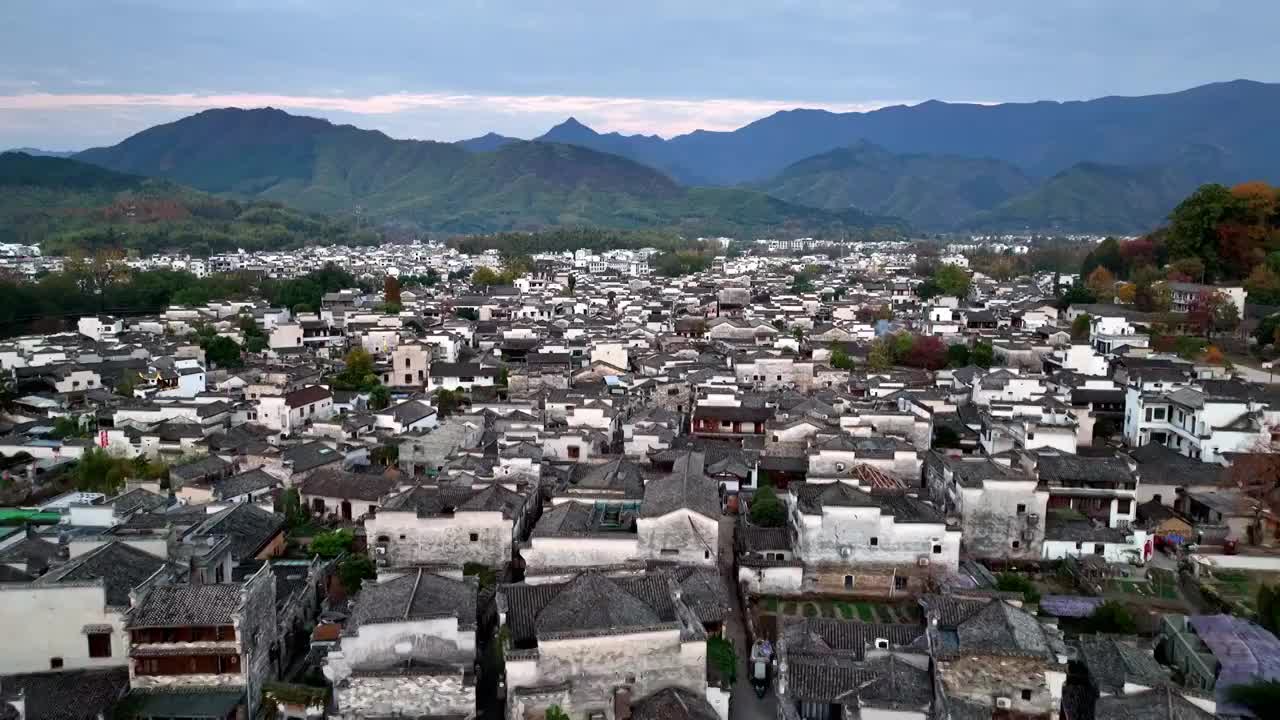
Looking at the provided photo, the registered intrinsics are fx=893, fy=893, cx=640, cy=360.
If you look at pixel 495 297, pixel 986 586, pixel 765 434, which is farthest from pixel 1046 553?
pixel 495 297

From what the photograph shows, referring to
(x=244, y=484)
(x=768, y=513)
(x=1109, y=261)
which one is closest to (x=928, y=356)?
(x=768, y=513)

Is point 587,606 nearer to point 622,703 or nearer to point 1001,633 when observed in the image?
point 622,703

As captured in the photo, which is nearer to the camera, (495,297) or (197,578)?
(197,578)

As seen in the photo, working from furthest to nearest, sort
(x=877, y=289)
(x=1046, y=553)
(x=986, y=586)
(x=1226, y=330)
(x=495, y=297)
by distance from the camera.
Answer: (x=877, y=289)
(x=495, y=297)
(x=1226, y=330)
(x=1046, y=553)
(x=986, y=586)

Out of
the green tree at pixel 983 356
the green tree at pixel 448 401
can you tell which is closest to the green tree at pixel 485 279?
the green tree at pixel 448 401

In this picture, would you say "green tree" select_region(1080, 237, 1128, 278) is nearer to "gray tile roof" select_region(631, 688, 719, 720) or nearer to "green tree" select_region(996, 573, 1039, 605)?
"green tree" select_region(996, 573, 1039, 605)

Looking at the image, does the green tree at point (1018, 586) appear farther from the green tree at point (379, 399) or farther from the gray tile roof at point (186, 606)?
the green tree at point (379, 399)

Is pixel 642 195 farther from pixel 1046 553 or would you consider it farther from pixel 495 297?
pixel 1046 553
